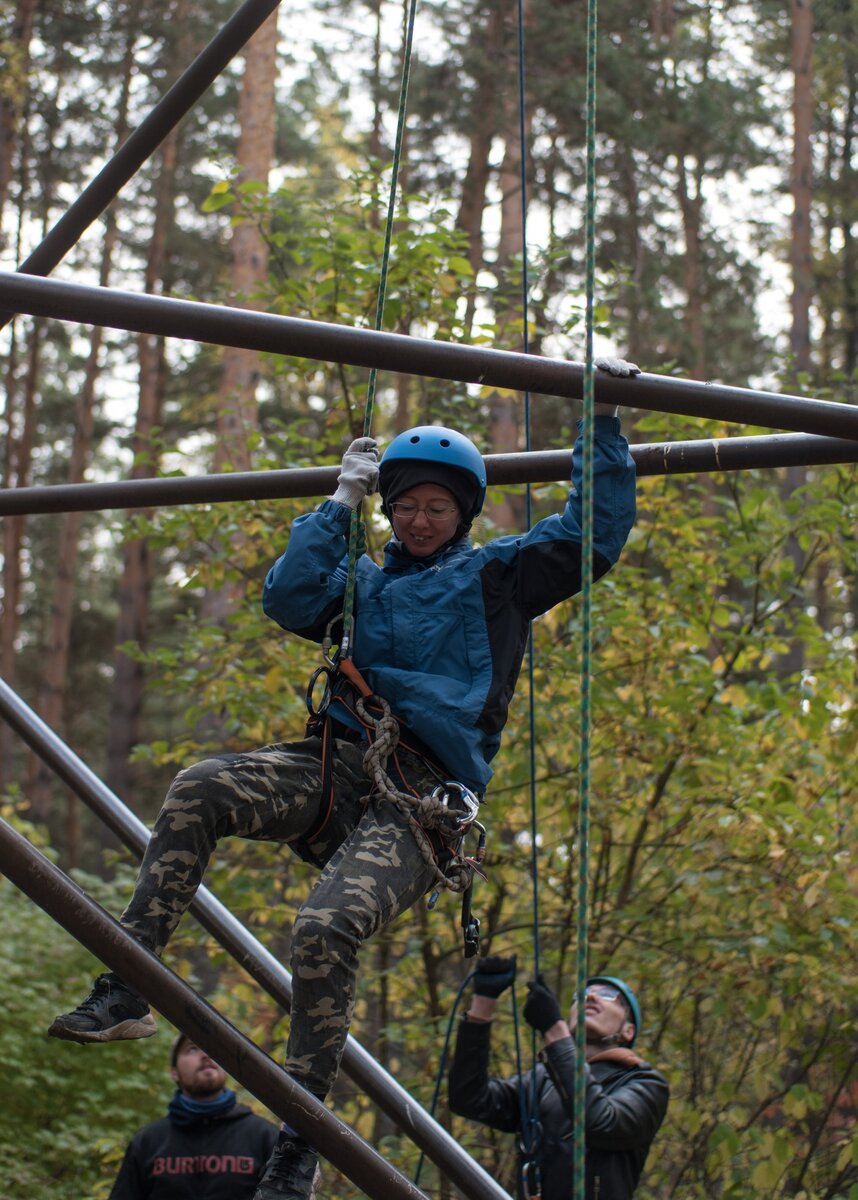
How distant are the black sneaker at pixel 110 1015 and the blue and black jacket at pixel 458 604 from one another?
736 mm

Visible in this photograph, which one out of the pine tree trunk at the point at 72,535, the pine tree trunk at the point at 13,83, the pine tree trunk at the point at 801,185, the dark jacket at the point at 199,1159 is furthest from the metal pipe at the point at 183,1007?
the pine tree trunk at the point at 72,535

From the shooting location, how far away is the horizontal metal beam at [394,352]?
9.05ft

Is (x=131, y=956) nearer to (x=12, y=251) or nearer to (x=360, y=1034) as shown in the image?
(x=360, y=1034)

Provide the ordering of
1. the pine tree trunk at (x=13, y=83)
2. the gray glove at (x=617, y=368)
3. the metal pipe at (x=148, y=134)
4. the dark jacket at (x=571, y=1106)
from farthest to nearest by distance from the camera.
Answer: the pine tree trunk at (x=13, y=83)
the dark jacket at (x=571, y=1106)
the metal pipe at (x=148, y=134)
the gray glove at (x=617, y=368)

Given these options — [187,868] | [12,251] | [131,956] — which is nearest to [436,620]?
[187,868]

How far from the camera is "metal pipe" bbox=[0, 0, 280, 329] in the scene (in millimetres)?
3875

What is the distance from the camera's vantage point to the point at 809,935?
5820 millimetres

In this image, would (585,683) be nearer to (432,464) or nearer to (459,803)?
(459,803)

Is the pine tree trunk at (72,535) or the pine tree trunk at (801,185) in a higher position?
the pine tree trunk at (801,185)

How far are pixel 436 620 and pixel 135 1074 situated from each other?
5936 mm

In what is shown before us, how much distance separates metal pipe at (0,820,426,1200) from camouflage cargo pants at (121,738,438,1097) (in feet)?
0.37

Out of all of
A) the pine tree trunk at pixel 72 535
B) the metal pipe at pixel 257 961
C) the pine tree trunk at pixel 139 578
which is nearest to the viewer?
the metal pipe at pixel 257 961

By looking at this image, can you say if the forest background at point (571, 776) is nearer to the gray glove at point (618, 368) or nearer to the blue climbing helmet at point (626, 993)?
the blue climbing helmet at point (626, 993)

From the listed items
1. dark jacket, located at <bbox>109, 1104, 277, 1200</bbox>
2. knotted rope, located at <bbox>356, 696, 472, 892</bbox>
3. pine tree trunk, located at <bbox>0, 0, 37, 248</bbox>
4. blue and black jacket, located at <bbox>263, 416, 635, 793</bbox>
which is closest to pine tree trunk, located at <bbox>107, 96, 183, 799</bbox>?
pine tree trunk, located at <bbox>0, 0, 37, 248</bbox>
